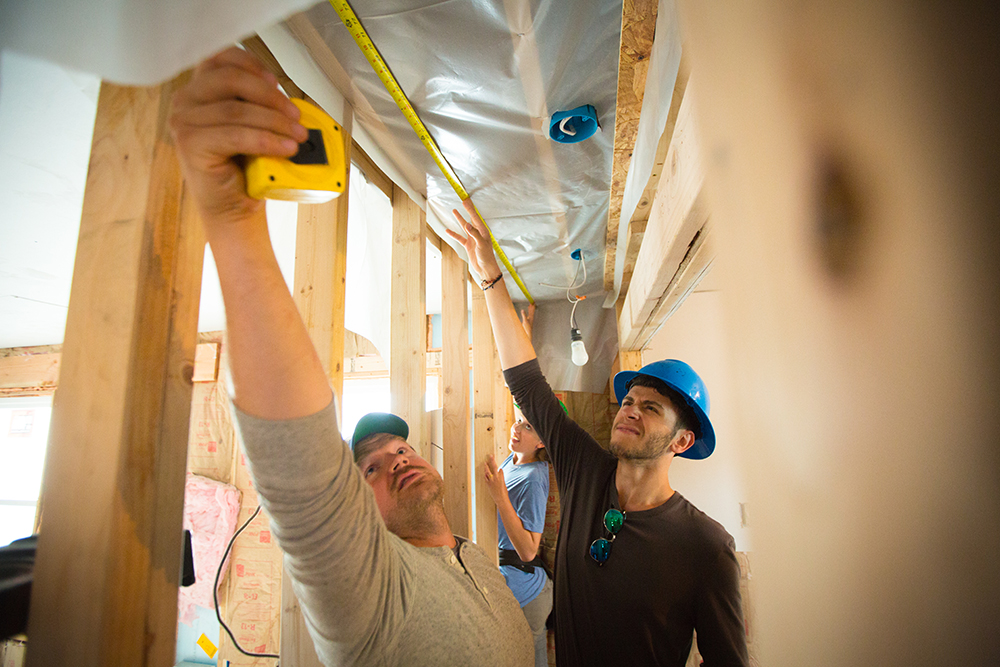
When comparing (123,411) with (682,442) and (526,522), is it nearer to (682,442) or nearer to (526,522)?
(682,442)

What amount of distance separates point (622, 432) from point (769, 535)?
1.22 m

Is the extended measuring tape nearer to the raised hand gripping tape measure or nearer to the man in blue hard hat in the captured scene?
the man in blue hard hat

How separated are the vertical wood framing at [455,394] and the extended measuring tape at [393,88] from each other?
47cm

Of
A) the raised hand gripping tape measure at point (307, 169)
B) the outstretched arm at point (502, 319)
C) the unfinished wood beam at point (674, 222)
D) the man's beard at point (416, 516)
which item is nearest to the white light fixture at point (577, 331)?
the unfinished wood beam at point (674, 222)

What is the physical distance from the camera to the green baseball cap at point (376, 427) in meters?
1.26

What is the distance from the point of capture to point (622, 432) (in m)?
1.45

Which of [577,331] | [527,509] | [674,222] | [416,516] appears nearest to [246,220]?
[416,516]

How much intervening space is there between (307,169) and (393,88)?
0.84 m

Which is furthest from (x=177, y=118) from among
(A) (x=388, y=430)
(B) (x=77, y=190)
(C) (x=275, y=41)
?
(B) (x=77, y=190)

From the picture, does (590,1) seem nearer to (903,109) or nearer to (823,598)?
(903,109)

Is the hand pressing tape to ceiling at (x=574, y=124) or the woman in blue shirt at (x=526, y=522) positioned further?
the woman in blue shirt at (x=526, y=522)

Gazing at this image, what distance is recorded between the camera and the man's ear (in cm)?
150

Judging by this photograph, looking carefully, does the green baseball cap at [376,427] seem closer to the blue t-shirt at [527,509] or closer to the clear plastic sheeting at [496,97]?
the clear plastic sheeting at [496,97]

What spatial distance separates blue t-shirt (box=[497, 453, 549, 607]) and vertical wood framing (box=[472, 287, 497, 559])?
244 millimetres
